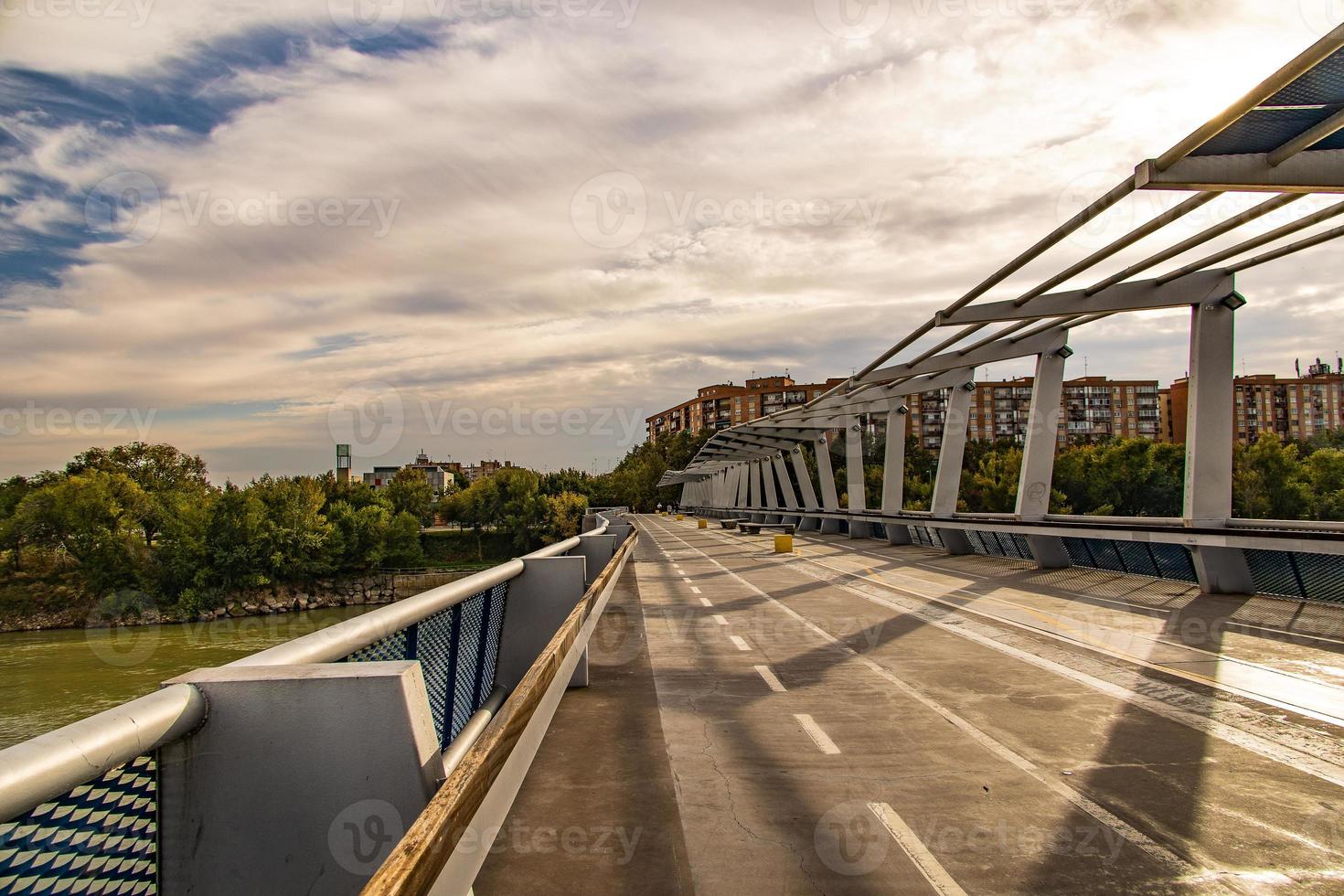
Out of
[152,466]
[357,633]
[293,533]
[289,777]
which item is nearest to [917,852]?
[357,633]

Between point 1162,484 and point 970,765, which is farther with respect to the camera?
point 1162,484

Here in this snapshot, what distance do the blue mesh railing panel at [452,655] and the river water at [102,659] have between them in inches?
1393

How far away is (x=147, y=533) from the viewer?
3612 inches

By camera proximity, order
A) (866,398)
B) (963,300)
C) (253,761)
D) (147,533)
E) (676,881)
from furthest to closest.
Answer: (147,533) < (866,398) < (963,300) < (676,881) < (253,761)

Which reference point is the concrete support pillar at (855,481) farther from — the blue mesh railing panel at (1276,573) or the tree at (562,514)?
the tree at (562,514)

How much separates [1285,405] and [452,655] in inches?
Result: 7457

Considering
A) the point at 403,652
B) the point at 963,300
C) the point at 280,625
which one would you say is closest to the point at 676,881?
the point at 403,652

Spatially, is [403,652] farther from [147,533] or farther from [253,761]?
[147,533]

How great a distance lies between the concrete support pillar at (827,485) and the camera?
43.1 m

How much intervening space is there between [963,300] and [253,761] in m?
17.4

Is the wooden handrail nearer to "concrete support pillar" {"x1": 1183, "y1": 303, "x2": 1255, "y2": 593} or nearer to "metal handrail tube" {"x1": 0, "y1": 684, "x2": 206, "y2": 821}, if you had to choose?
"metal handrail tube" {"x1": 0, "y1": 684, "x2": 206, "y2": 821}

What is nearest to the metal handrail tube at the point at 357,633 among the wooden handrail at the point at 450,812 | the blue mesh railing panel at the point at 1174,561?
the wooden handrail at the point at 450,812

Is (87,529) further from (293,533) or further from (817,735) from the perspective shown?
(817,735)

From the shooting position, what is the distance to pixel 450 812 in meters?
2.38
